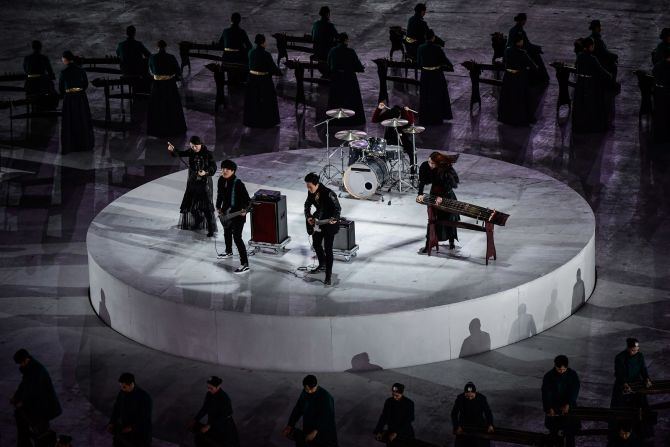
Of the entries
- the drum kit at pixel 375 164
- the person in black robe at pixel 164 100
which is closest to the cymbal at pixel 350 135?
the drum kit at pixel 375 164

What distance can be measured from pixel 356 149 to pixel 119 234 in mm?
3196

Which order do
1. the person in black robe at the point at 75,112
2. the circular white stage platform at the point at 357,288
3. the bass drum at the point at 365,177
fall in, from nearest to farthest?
1. the circular white stage platform at the point at 357,288
2. the bass drum at the point at 365,177
3. the person in black robe at the point at 75,112

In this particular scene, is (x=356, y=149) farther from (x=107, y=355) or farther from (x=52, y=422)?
(x=52, y=422)

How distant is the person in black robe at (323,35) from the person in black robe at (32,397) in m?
12.4

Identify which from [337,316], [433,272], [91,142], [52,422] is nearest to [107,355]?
[52,422]

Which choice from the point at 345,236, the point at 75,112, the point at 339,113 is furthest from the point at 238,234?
the point at 75,112

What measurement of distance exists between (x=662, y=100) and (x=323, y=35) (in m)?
6.31

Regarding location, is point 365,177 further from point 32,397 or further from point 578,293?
point 32,397

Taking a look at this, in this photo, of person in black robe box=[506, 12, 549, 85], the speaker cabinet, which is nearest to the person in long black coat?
person in black robe box=[506, 12, 549, 85]

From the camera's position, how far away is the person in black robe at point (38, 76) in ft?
73.7

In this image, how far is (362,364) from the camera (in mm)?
14156

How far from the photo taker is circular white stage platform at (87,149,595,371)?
46.3 feet

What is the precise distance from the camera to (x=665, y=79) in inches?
813

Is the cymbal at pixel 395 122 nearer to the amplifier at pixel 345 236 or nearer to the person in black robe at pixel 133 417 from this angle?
the amplifier at pixel 345 236
